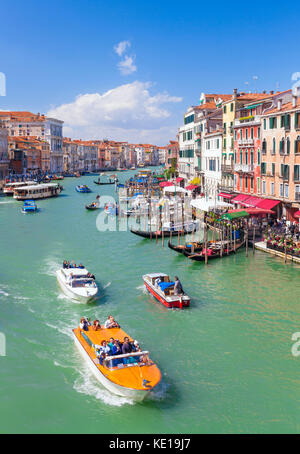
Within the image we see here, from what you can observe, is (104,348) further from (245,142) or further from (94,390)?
(245,142)

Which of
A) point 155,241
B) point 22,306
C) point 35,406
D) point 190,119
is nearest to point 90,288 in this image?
point 22,306

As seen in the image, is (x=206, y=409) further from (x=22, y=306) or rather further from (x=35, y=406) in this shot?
(x=22, y=306)

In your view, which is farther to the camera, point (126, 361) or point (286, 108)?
point (286, 108)

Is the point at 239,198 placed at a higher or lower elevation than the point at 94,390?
higher

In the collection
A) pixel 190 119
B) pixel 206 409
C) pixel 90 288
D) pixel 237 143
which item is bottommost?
pixel 206 409

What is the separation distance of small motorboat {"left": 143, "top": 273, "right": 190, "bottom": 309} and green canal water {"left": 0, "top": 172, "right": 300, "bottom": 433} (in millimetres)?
354

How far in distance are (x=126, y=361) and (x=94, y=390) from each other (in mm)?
1142

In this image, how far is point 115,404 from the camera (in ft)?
38.2

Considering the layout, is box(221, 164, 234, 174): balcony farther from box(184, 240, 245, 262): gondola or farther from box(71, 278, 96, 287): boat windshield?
box(71, 278, 96, 287): boat windshield

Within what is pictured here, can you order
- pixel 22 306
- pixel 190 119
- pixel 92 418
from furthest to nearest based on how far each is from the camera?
pixel 190 119 → pixel 22 306 → pixel 92 418

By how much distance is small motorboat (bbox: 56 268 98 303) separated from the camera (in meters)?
18.6

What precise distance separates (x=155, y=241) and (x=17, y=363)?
19.0 metres

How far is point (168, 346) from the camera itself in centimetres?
1488

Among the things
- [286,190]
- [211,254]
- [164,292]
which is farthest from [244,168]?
[164,292]
